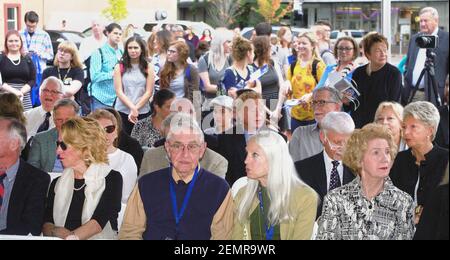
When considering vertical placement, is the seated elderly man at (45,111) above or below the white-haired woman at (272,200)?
above

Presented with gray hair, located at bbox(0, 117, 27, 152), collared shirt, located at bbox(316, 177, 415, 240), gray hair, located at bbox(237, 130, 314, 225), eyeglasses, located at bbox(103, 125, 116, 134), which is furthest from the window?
collared shirt, located at bbox(316, 177, 415, 240)

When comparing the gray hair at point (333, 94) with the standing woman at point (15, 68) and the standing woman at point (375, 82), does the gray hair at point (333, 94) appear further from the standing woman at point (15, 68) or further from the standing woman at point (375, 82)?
the standing woman at point (15, 68)

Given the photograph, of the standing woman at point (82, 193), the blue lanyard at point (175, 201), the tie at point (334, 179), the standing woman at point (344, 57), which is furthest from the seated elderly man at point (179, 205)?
the standing woman at point (344, 57)

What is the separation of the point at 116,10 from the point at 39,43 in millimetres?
1433

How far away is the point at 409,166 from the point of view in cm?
428

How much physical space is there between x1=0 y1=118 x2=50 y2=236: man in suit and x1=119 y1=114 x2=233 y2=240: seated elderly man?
478 millimetres

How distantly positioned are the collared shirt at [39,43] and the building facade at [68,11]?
196 mm

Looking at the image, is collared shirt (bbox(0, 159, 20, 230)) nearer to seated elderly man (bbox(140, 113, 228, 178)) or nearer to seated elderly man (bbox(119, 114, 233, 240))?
seated elderly man (bbox(119, 114, 233, 240))

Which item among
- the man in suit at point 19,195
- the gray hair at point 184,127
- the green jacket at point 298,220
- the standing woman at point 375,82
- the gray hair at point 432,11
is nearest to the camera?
→ the green jacket at point 298,220

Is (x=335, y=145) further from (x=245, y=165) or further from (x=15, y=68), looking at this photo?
(x=15, y=68)

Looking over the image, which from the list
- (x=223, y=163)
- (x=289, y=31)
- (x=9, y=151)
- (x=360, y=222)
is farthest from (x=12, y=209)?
(x=289, y=31)

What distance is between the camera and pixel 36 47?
27.5 ft

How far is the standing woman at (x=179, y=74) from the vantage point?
6805mm

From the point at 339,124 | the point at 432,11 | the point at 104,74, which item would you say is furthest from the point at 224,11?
the point at 339,124
